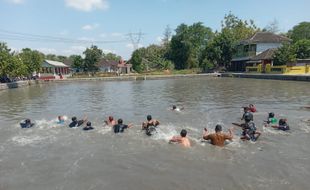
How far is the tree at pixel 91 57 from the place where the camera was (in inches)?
3223

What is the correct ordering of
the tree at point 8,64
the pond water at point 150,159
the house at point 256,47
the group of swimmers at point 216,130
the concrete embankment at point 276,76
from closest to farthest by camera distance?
the pond water at point 150,159
the group of swimmers at point 216,130
the concrete embankment at point 276,76
the tree at point 8,64
the house at point 256,47

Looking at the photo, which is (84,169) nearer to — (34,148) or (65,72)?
(34,148)

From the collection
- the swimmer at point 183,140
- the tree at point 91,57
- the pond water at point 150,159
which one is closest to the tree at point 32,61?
the tree at point 91,57

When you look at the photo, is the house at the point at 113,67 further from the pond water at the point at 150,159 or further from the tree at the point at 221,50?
the pond water at the point at 150,159

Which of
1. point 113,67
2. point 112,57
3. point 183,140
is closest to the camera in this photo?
point 183,140

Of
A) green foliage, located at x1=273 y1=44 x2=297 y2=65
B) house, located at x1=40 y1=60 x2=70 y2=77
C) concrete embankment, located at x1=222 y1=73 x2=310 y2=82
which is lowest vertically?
concrete embankment, located at x1=222 y1=73 x2=310 y2=82

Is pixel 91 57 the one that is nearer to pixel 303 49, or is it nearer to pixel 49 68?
pixel 49 68

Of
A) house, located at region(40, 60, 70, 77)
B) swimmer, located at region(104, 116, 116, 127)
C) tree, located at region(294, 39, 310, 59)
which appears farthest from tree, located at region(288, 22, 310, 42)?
swimmer, located at region(104, 116, 116, 127)

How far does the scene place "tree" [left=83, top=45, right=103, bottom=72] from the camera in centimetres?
8188

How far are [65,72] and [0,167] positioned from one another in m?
87.3

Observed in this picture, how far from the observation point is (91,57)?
8200 centimetres

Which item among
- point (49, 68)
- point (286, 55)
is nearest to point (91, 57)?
point (49, 68)

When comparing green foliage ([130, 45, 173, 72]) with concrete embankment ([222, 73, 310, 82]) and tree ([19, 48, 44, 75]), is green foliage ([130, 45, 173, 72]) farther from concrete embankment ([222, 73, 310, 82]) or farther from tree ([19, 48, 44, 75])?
Answer: concrete embankment ([222, 73, 310, 82])

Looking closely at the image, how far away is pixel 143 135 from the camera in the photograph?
46.8 ft
